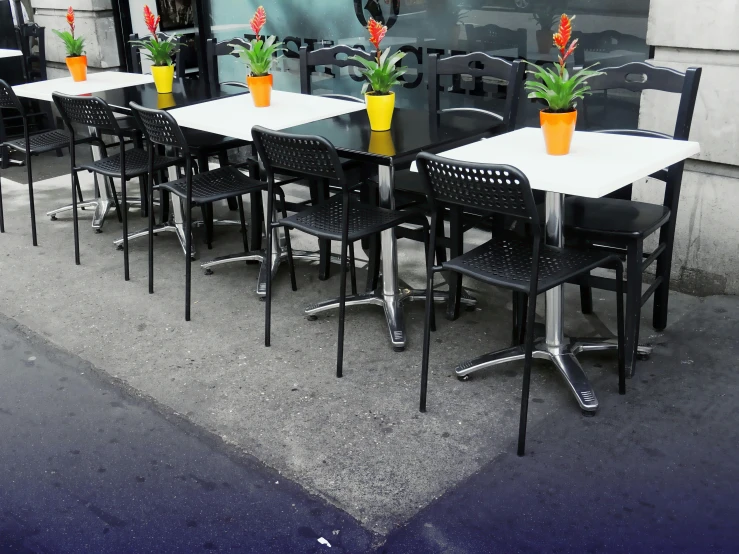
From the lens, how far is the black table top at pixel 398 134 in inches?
142

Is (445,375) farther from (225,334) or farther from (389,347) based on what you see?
(225,334)

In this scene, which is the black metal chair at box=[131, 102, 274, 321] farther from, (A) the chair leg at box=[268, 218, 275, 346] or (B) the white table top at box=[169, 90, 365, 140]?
(A) the chair leg at box=[268, 218, 275, 346]

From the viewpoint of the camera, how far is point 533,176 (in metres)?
3.00

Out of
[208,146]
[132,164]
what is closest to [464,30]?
[208,146]

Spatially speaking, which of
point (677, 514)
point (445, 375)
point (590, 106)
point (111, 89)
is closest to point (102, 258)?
point (111, 89)

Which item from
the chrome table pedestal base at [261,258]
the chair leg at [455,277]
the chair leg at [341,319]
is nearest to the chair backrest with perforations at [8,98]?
the chrome table pedestal base at [261,258]

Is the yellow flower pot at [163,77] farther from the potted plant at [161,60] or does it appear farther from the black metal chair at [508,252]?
the black metal chair at [508,252]

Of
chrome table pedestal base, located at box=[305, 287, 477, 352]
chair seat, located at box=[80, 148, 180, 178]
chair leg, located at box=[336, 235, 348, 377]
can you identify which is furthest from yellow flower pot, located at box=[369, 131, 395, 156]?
chair seat, located at box=[80, 148, 180, 178]

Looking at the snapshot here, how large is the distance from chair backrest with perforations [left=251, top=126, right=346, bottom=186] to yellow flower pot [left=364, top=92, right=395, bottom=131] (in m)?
0.52

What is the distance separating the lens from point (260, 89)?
454 centimetres

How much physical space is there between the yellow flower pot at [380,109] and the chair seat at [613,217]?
923 mm

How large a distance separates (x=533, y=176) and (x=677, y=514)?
4.00ft

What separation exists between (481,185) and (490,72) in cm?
162

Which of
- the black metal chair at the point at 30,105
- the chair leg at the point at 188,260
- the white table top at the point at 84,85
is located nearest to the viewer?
the chair leg at the point at 188,260
